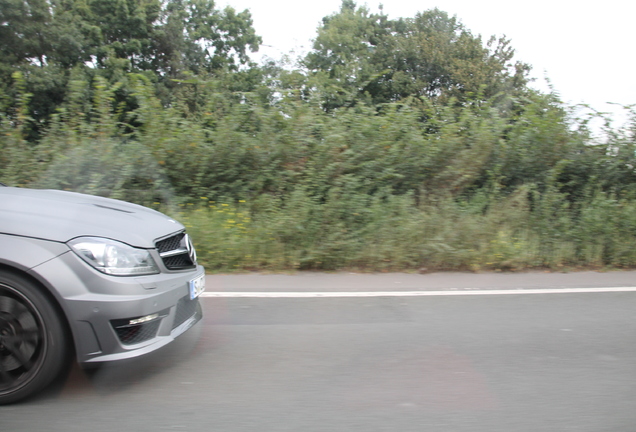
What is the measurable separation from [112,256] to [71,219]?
1.22 feet

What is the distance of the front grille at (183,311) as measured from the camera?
3347 mm

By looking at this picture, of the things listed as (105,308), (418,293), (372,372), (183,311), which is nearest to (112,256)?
(105,308)

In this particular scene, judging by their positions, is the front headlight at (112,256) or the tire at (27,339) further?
the front headlight at (112,256)

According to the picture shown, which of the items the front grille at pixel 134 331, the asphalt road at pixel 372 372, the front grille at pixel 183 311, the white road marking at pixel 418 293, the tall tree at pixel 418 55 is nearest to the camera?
the asphalt road at pixel 372 372

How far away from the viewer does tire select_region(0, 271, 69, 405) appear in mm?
2895

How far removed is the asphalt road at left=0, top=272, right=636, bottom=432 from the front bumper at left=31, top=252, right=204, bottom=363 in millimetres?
331

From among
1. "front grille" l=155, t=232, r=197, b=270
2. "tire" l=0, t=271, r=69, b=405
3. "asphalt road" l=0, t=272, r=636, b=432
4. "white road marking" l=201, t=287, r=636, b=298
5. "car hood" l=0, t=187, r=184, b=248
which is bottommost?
"asphalt road" l=0, t=272, r=636, b=432

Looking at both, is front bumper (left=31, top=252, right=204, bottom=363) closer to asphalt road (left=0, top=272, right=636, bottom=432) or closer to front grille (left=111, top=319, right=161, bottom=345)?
front grille (left=111, top=319, right=161, bottom=345)

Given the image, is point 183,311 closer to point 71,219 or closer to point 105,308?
point 105,308

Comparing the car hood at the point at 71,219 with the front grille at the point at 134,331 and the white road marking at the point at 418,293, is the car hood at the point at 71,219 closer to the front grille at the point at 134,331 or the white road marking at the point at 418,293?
the front grille at the point at 134,331

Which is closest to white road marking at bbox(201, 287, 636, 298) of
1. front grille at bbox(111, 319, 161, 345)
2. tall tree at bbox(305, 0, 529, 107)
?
front grille at bbox(111, 319, 161, 345)

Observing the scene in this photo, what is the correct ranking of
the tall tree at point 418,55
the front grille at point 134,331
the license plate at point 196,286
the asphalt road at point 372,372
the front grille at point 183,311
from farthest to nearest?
the tall tree at point 418,55 → the license plate at point 196,286 → the front grille at point 183,311 → the front grille at point 134,331 → the asphalt road at point 372,372

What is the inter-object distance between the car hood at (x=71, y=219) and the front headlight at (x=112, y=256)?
46mm

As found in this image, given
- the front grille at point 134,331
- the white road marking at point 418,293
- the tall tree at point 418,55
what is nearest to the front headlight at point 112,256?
the front grille at point 134,331
